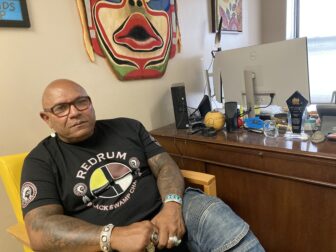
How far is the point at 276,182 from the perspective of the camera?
127 centimetres

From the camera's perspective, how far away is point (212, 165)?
1495mm

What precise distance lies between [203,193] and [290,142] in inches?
19.8

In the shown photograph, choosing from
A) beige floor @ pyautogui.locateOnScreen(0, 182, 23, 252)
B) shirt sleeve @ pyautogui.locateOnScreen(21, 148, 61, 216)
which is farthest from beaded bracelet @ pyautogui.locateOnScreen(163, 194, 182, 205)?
beige floor @ pyautogui.locateOnScreen(0, 182, 23, 252)

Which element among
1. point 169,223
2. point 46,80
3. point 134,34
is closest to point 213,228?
point 169,223

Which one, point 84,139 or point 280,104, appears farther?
point 280,104

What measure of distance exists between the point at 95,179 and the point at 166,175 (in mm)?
307

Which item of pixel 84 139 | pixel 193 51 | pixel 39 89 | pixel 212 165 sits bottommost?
pixel 212 165

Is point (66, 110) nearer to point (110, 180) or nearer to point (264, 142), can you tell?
point (110, 180)

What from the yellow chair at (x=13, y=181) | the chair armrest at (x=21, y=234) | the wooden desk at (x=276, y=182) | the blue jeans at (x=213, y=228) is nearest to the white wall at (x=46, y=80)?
the yellow chair at (x=13, y=181)

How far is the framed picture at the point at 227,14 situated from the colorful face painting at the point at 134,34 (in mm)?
503

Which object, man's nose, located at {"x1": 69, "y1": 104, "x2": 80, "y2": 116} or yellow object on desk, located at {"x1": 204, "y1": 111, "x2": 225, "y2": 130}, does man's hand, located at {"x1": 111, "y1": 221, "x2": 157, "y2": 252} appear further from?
yellow object on desk, located at {"x1": 204, "y1": 111, "x2": 225, "y2": 130}

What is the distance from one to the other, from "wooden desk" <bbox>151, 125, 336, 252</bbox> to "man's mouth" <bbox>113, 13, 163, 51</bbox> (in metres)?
0.63

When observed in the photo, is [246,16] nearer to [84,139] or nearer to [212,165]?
[212,165]

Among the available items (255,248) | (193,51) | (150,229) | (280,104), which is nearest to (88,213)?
(150,229)
